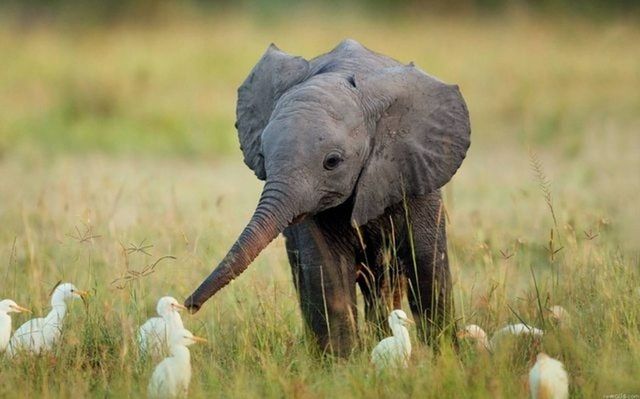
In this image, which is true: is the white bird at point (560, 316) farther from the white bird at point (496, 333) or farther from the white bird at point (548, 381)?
the white bird at point (548, 381)

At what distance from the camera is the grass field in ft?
23.3

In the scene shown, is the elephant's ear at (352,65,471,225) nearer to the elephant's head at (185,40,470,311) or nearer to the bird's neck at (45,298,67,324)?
the elephant's head at (185,40,470,311)

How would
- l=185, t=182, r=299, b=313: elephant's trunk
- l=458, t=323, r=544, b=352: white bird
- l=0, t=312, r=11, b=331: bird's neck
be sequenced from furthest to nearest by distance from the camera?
1. l=0, t=312, r=11, b=331: bird's neck
2. l=458, t=323, r=544, b=352: white bird
3. l=185, t=182, r=299, b=313: elephant's trunk

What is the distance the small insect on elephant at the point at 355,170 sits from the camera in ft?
23.3

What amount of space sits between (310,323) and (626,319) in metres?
1.67

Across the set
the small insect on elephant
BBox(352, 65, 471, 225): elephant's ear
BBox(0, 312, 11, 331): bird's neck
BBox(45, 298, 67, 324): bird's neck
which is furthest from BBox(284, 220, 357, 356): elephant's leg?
BBox(0, 312, 11, 331): bird's neck

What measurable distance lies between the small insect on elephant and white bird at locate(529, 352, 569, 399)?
112 cm

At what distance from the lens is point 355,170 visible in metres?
7.31

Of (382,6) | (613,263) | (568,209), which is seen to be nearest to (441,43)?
(382,6)

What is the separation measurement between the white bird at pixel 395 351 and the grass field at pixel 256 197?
0.08 metres

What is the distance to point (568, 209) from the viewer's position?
11352mm

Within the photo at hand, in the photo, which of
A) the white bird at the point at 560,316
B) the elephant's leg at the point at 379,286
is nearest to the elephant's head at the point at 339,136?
the elephant's leg at the point at 379,286

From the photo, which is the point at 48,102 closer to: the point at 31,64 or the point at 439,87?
the point at 31,64

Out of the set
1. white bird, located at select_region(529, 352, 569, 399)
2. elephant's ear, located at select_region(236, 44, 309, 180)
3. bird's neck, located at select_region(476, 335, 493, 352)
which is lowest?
white bird, located at select_region(529, 352, 569, 399)
